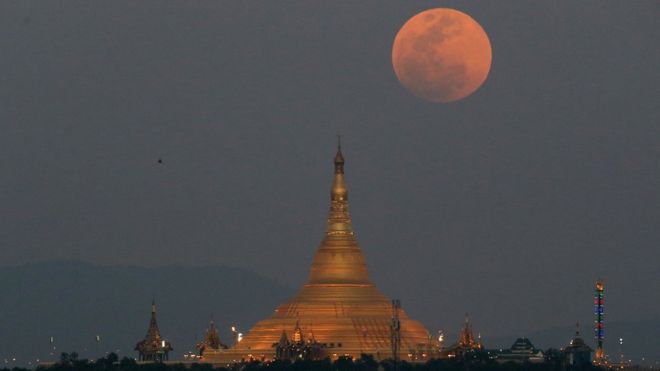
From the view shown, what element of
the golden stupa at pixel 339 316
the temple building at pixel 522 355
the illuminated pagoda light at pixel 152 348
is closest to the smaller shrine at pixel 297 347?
the golden stupa at pixel 339 316

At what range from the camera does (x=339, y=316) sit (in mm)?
138500

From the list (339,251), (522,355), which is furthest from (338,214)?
(522,355)

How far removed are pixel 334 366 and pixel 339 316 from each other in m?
8.84

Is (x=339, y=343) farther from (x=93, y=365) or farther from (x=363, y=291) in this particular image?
(x=93, y=365)

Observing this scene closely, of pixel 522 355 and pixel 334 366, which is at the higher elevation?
pixel 522 355

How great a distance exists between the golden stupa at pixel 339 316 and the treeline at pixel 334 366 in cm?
312

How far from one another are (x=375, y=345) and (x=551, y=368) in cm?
866

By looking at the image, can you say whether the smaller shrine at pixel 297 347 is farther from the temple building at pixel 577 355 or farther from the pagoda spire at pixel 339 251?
the temple building at pixel 577 355

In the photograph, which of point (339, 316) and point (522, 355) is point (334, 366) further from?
point (522, 355)

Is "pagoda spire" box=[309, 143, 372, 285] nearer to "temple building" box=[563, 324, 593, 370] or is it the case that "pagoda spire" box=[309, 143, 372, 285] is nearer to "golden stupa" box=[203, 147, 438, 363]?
"golden stupa" box=[203, 147, 438, 363]

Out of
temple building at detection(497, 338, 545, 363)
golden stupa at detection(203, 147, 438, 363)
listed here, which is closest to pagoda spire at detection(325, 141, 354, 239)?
golden stupa at detection(203, 147, 438, 363)

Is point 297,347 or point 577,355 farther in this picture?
point 577,355

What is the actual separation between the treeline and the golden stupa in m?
3.12

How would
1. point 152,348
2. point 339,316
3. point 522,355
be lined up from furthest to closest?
point 522,355 → point 152,348 → point 339,316
